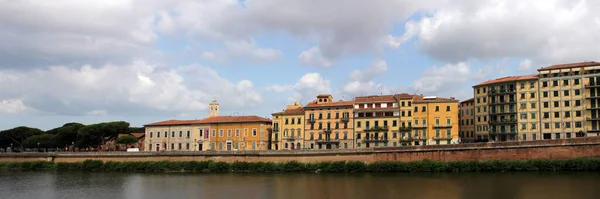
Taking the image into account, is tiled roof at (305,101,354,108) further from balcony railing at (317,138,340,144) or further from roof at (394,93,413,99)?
roof at (394,93,413,99)

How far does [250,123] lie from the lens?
83.2 m

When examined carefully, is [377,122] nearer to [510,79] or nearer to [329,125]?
[329,125]

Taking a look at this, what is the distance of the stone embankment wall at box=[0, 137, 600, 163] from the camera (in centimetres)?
5662

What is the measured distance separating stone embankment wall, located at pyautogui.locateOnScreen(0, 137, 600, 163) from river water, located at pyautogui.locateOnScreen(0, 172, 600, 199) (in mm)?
4894

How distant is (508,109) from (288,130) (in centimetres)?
3203

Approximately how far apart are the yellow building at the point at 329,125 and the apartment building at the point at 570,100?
2656cm

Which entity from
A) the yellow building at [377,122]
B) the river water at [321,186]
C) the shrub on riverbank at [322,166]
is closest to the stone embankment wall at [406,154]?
the shrub on riverbank at [322,166]

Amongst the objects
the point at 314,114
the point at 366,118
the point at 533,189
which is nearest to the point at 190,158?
the point at 314,114

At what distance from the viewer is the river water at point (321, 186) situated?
43.7m

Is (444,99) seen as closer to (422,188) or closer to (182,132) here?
(422,188)

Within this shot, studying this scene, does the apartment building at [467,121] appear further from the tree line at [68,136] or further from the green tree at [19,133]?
the green tree at [19,133]

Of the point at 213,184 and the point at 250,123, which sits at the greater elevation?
the point at 250,123

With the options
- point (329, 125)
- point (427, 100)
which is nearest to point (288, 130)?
point (329, 125)

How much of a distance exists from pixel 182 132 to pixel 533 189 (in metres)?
58.0
